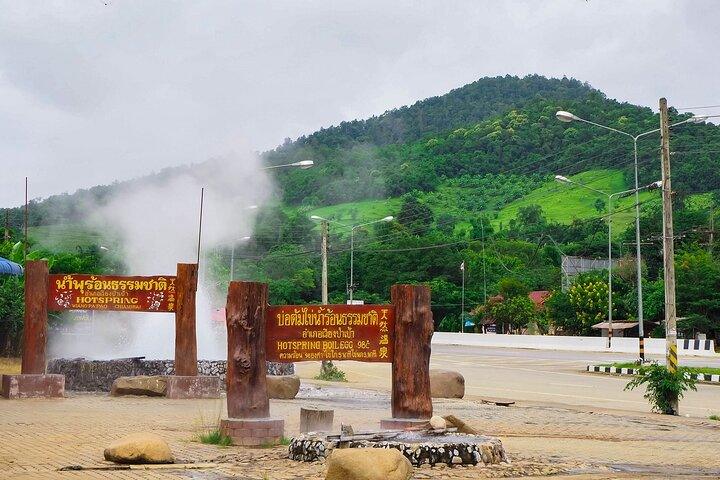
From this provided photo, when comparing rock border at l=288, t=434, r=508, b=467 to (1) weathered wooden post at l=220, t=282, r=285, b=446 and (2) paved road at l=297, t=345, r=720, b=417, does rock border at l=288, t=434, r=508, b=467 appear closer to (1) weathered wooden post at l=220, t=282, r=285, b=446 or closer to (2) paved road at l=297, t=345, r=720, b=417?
(1) weathered wooden post at l=220, t=282, r=285, b=446

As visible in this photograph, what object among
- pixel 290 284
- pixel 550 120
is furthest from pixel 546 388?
pixel 550 120

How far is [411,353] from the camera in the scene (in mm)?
13055

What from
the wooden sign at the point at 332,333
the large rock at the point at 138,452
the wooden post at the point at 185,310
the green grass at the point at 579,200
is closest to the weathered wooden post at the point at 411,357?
the wooden sign at the point at 332,333

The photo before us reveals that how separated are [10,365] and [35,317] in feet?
37.1

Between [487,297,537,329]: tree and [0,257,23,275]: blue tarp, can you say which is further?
[487,297,537,329]: tree

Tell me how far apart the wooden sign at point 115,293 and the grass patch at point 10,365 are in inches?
319

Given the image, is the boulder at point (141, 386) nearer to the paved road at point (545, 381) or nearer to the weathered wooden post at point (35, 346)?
the weathered wooden post at point (35, 346)

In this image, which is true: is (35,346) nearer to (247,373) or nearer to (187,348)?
(187,348)

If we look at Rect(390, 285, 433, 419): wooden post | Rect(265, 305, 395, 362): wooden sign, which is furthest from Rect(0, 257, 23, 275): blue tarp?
Rect(390, 285, 433, 419): wooden post

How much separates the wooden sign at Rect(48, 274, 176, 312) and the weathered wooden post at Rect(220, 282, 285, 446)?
24.2 feet

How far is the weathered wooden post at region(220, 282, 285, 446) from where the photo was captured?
1294 centimetres

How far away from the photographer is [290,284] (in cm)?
8238

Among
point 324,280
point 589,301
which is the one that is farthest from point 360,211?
point 324,280

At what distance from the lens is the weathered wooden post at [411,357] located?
12953 millimetres
